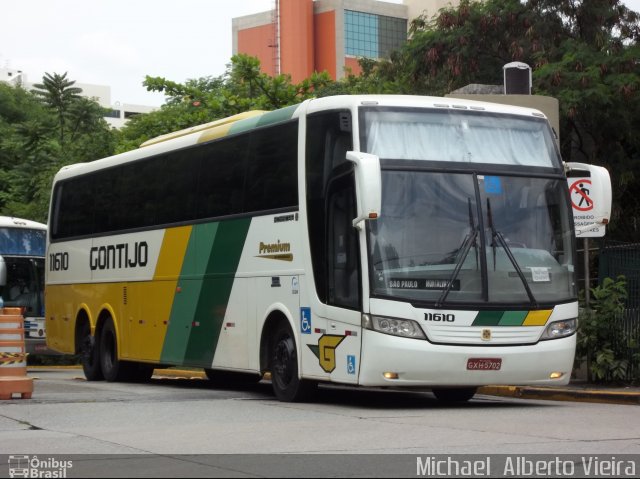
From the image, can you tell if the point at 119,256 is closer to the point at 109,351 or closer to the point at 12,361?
the point at 109,351

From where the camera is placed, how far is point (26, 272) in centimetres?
3150

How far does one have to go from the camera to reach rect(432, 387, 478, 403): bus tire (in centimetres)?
1630

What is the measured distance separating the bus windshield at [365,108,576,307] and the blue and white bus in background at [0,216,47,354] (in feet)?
60.9

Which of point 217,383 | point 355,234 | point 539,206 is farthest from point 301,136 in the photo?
point 217,383

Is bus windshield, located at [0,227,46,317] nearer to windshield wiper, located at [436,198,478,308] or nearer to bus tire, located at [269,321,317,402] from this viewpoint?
bus tire, located at [269,321,317,402]

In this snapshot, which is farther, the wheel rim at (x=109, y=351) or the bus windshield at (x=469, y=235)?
the wheel rim at (x=109, y=351)

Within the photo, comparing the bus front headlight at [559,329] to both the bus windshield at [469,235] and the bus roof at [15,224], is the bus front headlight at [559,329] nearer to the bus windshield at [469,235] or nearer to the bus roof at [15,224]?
the bus windshield at [469,235]

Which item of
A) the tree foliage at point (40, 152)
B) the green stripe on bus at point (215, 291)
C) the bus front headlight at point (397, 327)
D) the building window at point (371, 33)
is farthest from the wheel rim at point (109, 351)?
the building window at point (371, 33)

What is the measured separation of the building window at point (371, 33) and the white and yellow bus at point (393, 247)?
9366 cm

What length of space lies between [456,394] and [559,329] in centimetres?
232

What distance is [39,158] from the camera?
173 ft

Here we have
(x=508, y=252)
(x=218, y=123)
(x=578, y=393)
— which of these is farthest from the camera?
(x=218, y=123)

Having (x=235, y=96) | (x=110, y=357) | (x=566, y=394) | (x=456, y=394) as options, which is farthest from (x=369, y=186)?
(x=235, y=96)

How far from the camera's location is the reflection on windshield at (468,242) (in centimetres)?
1390
